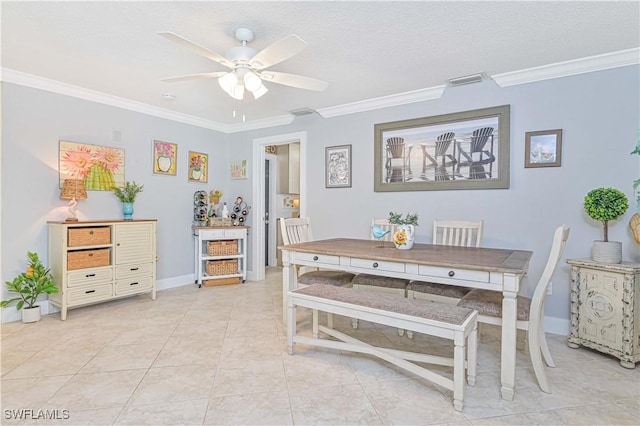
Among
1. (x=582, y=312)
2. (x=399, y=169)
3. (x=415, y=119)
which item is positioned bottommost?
(x=582, y=312)

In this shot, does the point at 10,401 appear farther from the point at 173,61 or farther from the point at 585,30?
the point at 585,30

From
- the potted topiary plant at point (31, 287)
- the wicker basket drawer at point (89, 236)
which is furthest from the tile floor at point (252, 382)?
the wicker basket drawer at point (89, 236)

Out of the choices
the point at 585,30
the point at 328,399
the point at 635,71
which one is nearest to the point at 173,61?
the point at 328,399

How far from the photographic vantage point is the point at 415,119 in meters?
3.64

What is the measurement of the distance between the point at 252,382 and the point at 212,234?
2900 millimetres

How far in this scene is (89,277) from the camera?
11.2ft

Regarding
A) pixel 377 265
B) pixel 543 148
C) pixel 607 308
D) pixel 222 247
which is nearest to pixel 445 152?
pixel 543 148

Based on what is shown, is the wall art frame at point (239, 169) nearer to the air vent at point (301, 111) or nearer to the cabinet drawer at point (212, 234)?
the cabinet drawer at point (212, 234)

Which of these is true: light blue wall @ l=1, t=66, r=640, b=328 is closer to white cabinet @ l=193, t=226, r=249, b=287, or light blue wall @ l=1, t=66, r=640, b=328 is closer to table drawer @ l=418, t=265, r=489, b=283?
white cabinet @ l=193, t=226, r=249, b=287

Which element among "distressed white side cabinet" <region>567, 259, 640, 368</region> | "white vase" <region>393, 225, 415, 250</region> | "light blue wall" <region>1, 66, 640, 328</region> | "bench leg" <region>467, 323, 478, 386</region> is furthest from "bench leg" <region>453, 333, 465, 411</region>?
"light blue wall" <region>1, 66, 640, 328</region>

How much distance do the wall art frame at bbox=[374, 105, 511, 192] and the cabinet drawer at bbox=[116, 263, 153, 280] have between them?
109 inches

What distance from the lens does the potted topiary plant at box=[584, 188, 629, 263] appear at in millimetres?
2453

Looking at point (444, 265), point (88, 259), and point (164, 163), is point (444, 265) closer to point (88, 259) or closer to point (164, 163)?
point (88, 259)

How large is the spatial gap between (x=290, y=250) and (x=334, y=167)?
173 centimetres
